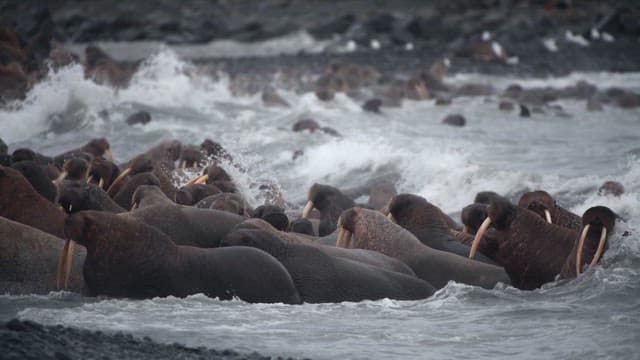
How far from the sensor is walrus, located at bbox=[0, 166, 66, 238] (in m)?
9.19

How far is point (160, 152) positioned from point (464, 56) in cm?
3439

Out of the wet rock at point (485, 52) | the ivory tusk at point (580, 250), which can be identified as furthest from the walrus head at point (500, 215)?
the wet rock at point (485, 52)

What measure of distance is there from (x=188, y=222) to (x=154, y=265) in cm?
115

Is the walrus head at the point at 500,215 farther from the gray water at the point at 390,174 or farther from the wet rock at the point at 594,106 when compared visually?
the wet rock at the point at 594,106

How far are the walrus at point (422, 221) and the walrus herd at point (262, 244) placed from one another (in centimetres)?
1

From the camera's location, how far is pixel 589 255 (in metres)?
9.41

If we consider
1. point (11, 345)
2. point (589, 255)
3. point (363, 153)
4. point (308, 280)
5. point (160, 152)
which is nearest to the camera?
point (11, 345)

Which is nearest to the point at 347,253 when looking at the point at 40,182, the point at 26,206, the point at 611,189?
the point at 26,206

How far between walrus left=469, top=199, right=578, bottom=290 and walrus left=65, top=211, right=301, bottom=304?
2427 millimetres

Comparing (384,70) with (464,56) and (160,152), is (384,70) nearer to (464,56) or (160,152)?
(464,56)

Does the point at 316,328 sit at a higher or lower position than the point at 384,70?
lower

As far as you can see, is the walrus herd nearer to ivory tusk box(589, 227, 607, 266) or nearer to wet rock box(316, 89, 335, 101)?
ivory tusk box(589, 227, 607, 266)

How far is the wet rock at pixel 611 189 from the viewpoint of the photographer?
14812 mm

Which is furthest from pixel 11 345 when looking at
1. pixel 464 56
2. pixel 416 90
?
pixel 464 56
